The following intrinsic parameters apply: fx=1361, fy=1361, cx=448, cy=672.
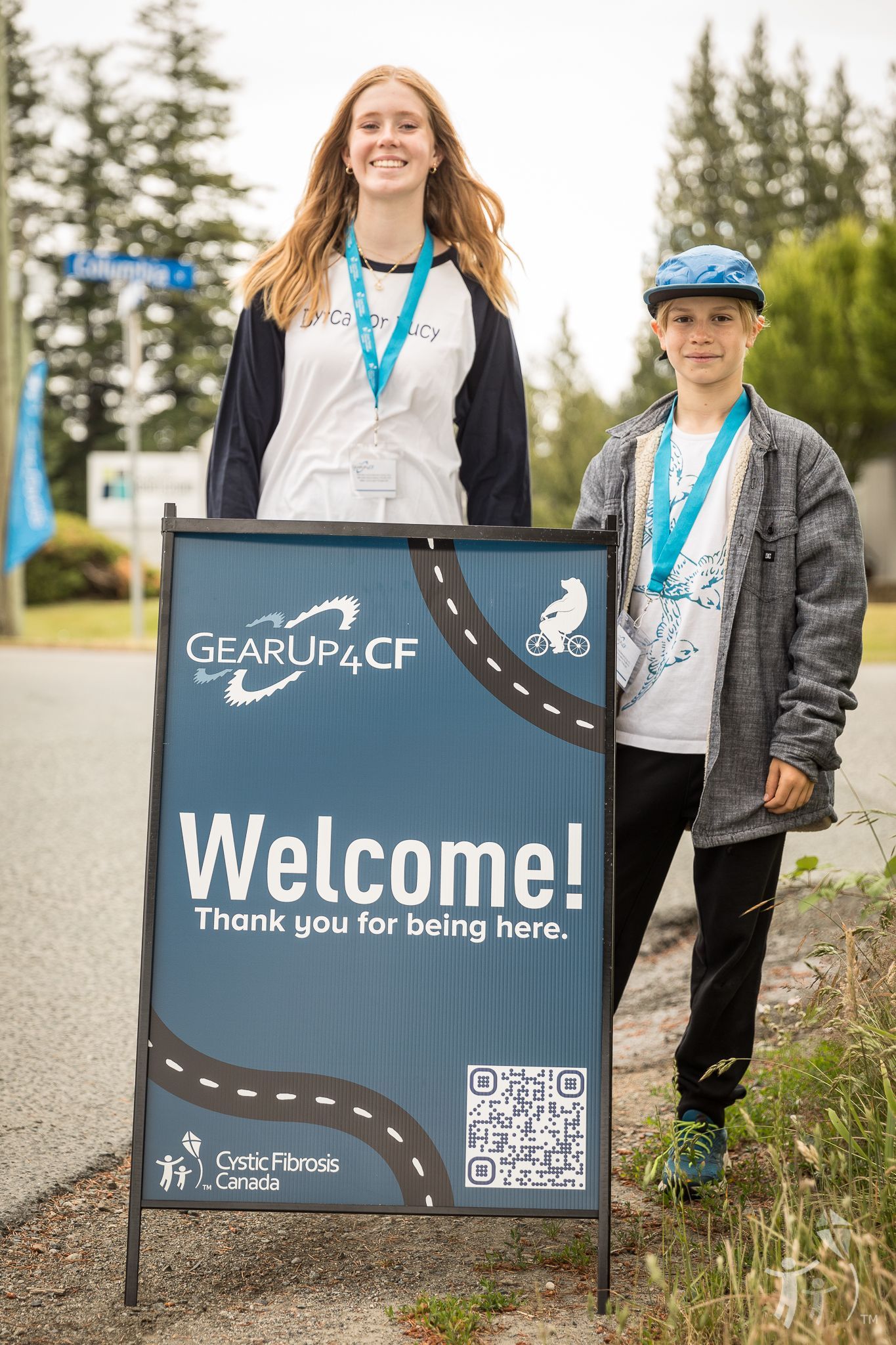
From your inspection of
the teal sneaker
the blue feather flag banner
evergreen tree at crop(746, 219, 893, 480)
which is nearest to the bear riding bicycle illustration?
the teal sneaker

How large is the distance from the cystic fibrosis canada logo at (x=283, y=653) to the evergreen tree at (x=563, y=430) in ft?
78.0

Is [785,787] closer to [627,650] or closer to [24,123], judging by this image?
[627,650]

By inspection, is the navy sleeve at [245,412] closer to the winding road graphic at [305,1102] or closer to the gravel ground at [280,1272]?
the winding road graphic at [305,1102]

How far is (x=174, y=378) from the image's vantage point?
147 ft

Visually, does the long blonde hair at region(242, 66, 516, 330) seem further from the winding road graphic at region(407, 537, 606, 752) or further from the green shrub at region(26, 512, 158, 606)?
the green shrub at region(26, 512, 158, 606)

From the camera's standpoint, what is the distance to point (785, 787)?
2803 millimetres

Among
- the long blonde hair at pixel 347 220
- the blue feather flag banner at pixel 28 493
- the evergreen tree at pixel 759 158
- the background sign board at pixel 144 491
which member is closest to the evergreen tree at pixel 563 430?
the background sign board at pixel 144 491

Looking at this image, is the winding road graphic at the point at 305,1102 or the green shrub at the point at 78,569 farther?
the green shrub at the point at 78,569

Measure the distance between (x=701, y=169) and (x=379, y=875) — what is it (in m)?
43.2

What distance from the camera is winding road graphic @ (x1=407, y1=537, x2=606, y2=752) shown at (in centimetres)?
260

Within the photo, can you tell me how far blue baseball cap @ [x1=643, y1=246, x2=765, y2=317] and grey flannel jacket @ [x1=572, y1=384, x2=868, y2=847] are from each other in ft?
0.91

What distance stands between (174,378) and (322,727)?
44040 millimetres

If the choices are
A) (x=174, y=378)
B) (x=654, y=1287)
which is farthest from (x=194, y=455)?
(x=654, y=1287)

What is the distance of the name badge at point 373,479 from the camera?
3.11 meters
